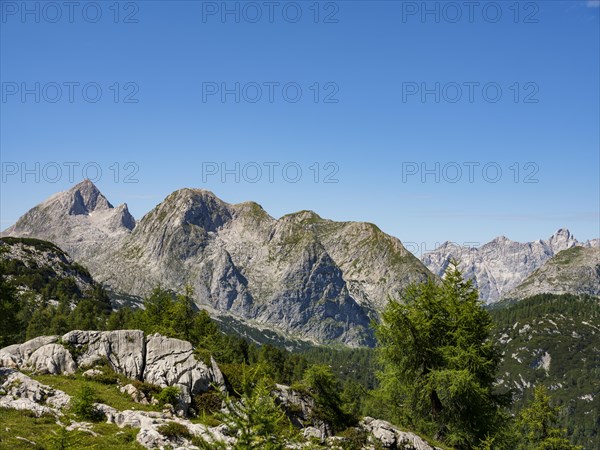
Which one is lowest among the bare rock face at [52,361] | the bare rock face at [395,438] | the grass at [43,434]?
the bare rock face at [395,438]

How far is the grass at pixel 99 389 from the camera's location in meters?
34.7

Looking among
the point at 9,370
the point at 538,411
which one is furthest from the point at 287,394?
the point at 538,411

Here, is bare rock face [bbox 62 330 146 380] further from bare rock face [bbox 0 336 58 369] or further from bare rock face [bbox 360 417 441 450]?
bare rock face [bbox 360 417 441 450]

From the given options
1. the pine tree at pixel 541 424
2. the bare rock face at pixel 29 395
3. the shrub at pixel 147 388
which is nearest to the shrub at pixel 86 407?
→ the bare rock face at pixel 29 395

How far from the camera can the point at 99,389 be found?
3769 centimetres

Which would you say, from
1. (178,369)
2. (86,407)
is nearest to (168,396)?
(178,369)

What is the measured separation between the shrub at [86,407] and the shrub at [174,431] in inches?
207

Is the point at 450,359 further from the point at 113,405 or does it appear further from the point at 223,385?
the point at 113,405

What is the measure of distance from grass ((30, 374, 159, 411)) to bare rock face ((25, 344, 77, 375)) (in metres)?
1.43

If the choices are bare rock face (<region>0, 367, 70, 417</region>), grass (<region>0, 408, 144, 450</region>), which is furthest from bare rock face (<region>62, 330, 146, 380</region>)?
grass (<region>0, 408, 144, 450</region>)

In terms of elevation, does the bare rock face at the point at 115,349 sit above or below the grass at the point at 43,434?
above

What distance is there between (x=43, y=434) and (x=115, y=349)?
1760cm

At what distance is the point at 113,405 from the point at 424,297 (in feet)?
91.4

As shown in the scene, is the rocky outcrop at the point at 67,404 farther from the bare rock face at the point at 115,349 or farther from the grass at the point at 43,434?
the bare rock face at the point at 115,349
